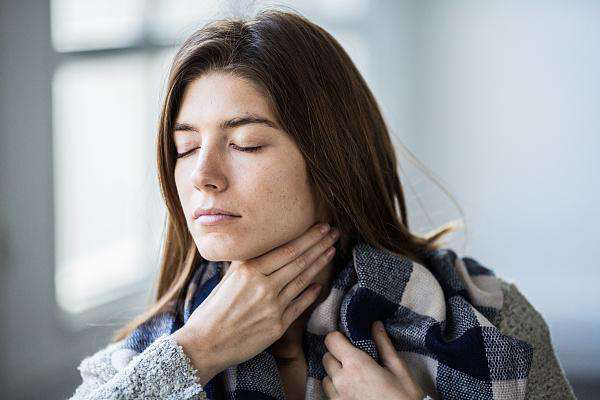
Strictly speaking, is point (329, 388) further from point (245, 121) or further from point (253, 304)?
point (245, 121)

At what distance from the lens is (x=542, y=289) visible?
3367 millimetres

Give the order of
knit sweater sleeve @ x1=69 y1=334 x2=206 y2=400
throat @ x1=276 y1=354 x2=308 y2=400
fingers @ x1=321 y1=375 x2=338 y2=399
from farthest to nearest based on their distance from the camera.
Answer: throat @ x1=276 y1=354 x2=308 y2=400 < fingers @ x1=321 y1=375 x2=338 y2=399 < knit sweater sleeve @ x1=69 y1=334 x2=206 y2=400

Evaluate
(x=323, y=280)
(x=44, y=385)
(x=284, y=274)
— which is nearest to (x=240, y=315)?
(x=284, y=274)

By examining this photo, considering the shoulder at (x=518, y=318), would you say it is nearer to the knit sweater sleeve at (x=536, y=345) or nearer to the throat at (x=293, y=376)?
the knit sweater sleeve at (x=536, y=345)

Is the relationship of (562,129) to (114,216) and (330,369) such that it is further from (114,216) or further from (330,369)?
(330,369)

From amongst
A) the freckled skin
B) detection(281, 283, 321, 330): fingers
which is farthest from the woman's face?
detection(281, 283, 321, 330): fingers

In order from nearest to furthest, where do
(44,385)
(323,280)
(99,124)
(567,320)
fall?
(323,280) < (44,385) < (99,124) < (567,320)

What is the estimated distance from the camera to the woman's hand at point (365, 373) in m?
1.22

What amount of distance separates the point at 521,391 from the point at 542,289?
2.29m

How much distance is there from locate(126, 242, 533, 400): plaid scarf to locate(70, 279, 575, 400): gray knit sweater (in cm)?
5

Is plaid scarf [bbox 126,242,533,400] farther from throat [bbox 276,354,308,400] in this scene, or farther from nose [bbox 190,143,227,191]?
nose [bbox 190,143,227,191]

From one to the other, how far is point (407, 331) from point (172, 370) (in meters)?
0.45

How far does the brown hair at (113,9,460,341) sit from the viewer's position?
1289 millimetres

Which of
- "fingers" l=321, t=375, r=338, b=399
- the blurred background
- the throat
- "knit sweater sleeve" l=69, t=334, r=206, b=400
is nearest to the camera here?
"knit sweater sleeve" l=69, t=334, r=206, b=400
